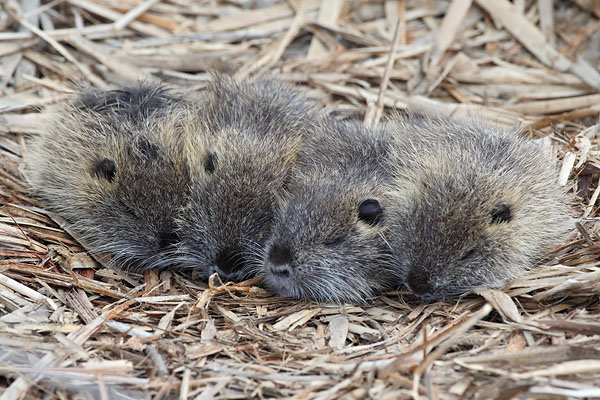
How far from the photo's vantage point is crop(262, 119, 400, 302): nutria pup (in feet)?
16.8

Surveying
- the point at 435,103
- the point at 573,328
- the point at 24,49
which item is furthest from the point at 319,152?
the point at 24,49

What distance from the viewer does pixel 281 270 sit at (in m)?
5.13

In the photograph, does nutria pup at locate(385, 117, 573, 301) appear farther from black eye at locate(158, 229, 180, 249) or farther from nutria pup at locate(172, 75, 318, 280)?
black eye at locate(158, 229, 180, 249)

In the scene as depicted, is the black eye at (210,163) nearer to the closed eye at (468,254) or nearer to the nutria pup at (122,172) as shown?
the nutria pup at (122,172)

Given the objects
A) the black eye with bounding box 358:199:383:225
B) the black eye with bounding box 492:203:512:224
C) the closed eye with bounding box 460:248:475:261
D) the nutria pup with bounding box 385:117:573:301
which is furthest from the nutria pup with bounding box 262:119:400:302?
the black eye with bounding box 492:203:512:224

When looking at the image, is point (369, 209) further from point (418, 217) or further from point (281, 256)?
point (281, 256)

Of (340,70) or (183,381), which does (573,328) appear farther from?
(340,70)

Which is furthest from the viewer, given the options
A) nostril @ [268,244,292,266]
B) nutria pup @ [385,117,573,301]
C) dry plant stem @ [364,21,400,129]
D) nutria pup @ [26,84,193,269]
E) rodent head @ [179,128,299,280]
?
dry plant stem @ [364,21,400,129]

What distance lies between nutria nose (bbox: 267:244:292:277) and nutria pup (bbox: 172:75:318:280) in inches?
13.8

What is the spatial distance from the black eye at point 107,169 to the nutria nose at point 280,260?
166 cm

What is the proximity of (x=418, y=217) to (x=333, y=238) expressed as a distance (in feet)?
2.22

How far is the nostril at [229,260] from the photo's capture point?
550 centimetres

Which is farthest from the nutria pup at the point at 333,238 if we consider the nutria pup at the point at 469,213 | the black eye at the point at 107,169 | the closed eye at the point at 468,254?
the black eye at the point at 107,169

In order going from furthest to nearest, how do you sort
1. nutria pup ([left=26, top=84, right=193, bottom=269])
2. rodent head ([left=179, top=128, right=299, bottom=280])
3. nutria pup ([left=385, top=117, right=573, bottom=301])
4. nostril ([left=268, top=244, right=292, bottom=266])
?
1. nutria pup ([left=26, top=84, right=193, bottom=269])
2. rodent head ([left=179, top=128, right=299, bottom=280])
3. nostril ([left=268, top=244, right=292, bottom=266])
4. nutria pup ([left=385, top=117, right=573, bottom=301])
